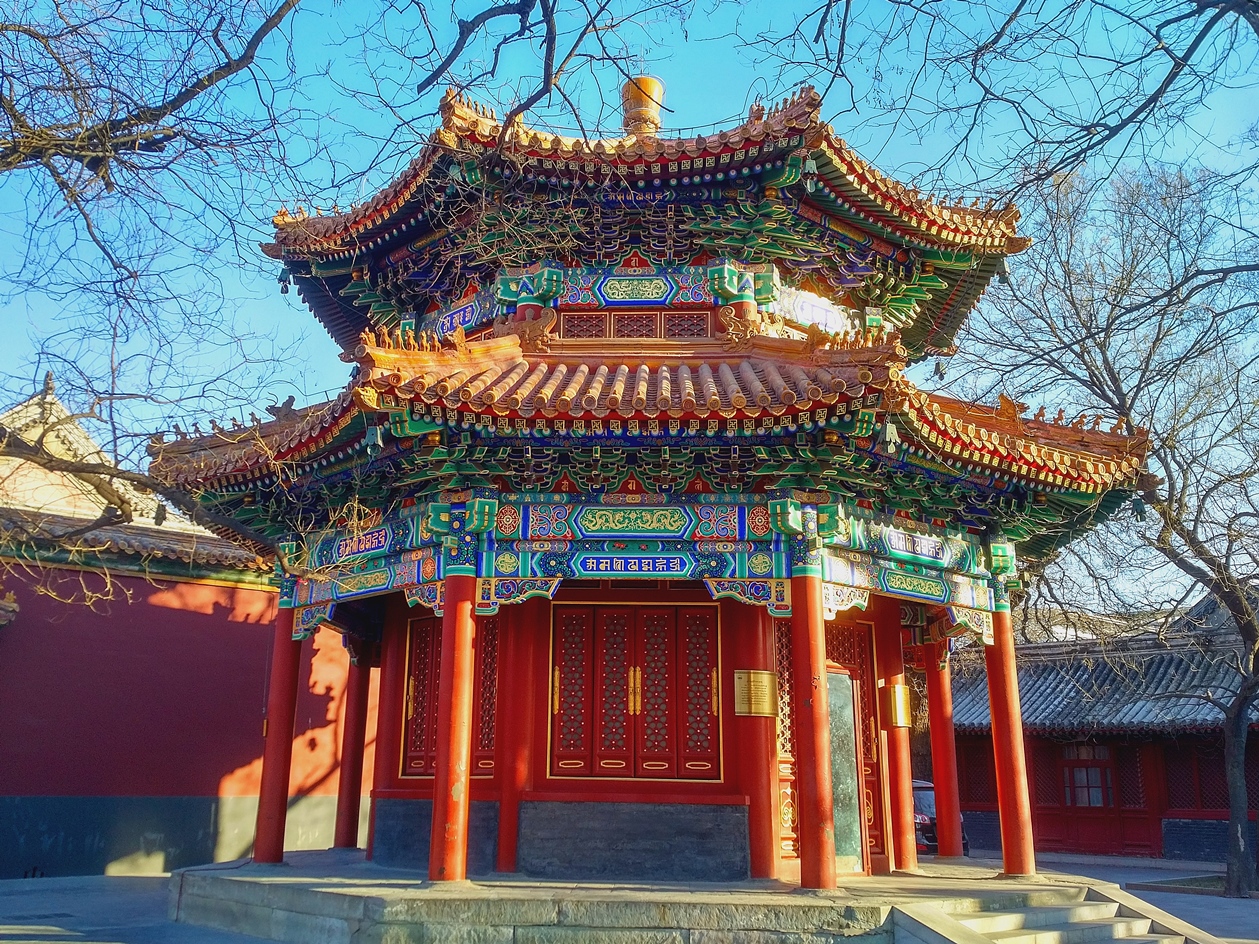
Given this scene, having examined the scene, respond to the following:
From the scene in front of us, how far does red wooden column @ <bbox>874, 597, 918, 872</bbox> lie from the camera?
10.3 m

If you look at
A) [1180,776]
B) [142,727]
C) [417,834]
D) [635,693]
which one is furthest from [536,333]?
[1180,776]

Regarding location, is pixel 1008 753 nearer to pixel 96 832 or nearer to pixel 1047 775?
pixel 96 832

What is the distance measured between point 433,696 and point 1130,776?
57.2 ft

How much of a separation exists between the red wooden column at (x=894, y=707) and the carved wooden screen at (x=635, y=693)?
207 cm

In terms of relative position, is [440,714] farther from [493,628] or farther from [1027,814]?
[1027,814]

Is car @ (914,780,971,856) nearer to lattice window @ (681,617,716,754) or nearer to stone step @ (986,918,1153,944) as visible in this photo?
stone step @ (986,918,1153,944)

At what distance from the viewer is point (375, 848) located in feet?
32.8

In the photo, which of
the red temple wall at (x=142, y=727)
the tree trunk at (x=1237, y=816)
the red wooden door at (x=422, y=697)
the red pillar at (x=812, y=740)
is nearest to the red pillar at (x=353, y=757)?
the red wooden door at (x=422, y=697)

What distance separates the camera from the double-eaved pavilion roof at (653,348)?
313 inches

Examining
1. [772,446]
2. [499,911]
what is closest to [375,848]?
[499,911]

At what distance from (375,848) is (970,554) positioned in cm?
619

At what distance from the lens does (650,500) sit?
343 inches

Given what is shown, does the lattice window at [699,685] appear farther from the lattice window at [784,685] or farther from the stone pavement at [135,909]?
the stone pavement at [135,909]

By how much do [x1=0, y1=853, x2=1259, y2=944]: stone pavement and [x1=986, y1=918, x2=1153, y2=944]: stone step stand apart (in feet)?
1.92
